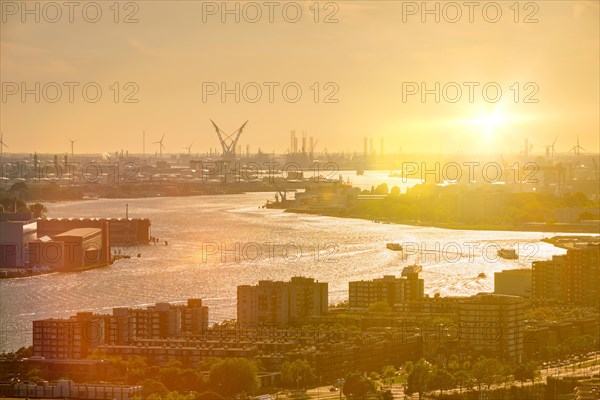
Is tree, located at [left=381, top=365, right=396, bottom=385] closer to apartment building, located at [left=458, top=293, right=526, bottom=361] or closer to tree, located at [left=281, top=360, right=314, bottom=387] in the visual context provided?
tree, located at [left=281, top=360, right=314, bottom=387]

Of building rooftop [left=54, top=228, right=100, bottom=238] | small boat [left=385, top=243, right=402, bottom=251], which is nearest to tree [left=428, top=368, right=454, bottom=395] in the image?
building rooftop [left=54, top=228, right=100, bottom=238]

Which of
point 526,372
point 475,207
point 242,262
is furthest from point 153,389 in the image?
point 475,207

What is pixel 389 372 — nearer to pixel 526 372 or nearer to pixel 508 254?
pixel 526 372

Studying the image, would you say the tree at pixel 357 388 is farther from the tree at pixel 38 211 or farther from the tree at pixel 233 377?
the tree at pixel 38 211

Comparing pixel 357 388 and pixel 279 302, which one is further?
pixel 279 302

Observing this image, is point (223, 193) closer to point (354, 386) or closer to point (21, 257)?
point (21, 257)

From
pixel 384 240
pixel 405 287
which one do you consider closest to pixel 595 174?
pixel 384 240
